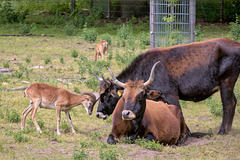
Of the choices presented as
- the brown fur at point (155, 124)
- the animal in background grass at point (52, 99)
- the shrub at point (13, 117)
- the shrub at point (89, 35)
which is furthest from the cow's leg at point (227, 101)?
the shrub at point (89, 35)

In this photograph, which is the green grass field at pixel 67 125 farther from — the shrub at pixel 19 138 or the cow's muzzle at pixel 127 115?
the cow's muzzle at pixel 127 115

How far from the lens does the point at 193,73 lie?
26.6 feet

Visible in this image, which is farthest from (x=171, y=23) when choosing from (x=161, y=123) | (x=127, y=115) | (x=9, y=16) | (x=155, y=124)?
(x=9, y=16)

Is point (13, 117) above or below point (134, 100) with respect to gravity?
below

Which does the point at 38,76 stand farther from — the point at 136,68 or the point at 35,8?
the point at 35,8

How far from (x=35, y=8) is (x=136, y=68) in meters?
22.6

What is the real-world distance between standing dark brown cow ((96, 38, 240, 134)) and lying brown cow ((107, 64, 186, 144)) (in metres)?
0.78

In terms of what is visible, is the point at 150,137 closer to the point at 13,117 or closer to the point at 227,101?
the point at 227,101

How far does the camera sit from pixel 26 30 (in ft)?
67.0

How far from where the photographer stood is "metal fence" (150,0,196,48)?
39.1 ft

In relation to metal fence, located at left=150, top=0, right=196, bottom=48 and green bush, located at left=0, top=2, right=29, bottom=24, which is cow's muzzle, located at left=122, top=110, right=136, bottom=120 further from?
green bush, located at left=0, top=2, right=29, bottom=24

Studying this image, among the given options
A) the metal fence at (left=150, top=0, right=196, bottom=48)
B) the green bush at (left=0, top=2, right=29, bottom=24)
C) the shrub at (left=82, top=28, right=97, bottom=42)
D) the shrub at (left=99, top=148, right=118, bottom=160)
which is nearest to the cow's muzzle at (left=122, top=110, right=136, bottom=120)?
the shrub at (left=99, top=148, right=118, bottom=160)

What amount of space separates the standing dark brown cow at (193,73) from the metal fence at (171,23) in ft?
12.1

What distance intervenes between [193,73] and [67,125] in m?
2.79
